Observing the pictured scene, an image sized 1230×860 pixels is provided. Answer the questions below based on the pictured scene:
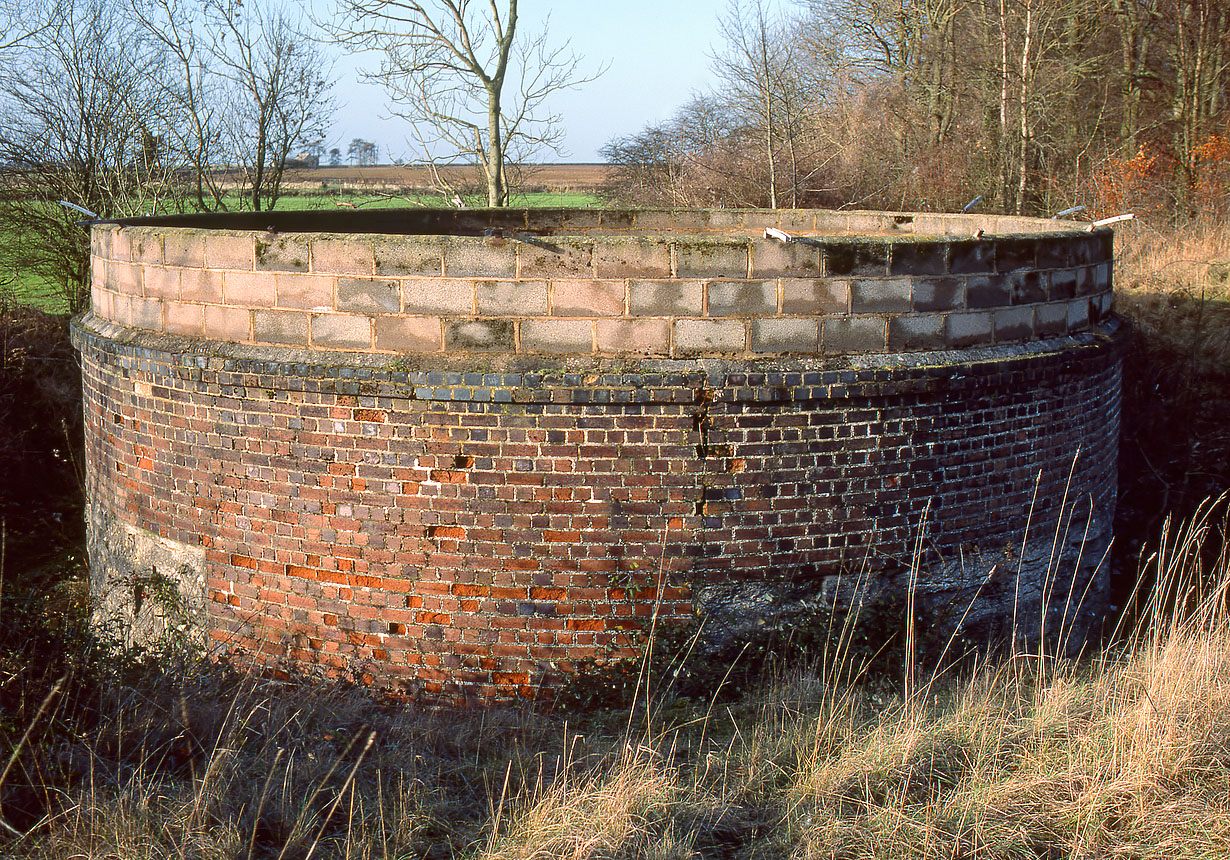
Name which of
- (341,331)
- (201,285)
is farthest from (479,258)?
(201,285)

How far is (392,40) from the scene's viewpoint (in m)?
19.4

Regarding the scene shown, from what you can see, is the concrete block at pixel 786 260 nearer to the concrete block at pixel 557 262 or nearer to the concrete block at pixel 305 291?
the concrete block at pixel 557 262

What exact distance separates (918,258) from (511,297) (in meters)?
2.47

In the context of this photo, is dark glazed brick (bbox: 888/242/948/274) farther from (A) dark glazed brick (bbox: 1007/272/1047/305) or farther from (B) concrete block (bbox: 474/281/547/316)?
(B) concrete block (bbox: 474/281/547/316)

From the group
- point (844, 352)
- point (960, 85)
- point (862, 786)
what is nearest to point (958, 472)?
point (844, 352)

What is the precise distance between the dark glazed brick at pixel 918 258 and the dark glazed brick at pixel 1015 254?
1.56ft

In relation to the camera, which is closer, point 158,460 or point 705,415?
point 705,415

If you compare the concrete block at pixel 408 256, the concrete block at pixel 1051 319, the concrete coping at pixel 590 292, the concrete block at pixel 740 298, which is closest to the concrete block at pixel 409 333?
the concrete coping at pixel 590 292

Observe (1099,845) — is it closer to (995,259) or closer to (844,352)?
(844,352)

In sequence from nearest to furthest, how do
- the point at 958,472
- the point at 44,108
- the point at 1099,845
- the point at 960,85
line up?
the point at 1099,845, the point at 958,472, the point at 44,108, the point at 960,85

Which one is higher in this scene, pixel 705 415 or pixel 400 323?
pixel 400 323

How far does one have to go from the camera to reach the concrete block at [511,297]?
5523 millimetres

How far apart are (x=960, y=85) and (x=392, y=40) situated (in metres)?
12.9

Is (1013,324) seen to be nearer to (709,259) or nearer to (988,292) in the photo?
(988,292)
